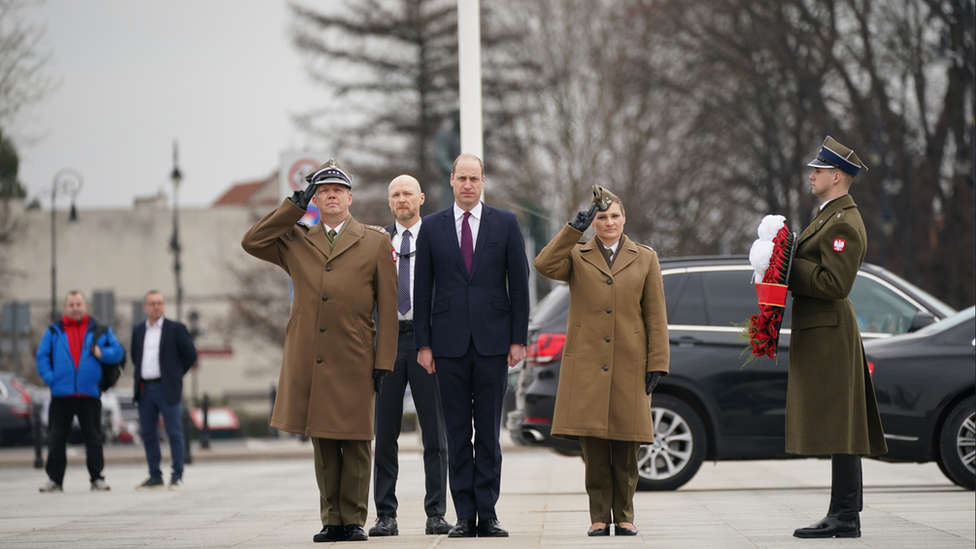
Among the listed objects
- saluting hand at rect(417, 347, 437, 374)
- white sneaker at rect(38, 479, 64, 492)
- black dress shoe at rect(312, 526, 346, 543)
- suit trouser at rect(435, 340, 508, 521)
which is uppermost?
saluting hand at rect(417, 347, 437, 374)

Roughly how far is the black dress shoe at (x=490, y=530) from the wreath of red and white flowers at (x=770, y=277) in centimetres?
180

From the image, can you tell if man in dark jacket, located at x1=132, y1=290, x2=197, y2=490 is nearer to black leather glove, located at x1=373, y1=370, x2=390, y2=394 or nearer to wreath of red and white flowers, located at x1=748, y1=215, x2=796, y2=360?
black leather glove, located at x1=373, y1=370, x2=390, y2=394

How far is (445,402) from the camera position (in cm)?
788

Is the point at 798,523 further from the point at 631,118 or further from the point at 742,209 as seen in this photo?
the point at 631,118

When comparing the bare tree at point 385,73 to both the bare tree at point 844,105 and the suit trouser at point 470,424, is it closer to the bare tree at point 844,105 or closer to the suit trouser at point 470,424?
the bare tree at point 844,105

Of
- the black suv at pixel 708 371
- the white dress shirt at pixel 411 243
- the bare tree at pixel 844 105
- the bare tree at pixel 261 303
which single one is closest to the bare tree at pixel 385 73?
the bare tree at pixel 844 105

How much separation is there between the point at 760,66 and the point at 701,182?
9.84 ft

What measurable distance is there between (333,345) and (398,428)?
3.68 feet

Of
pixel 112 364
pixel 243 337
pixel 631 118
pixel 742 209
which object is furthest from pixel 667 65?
pixel 243 337

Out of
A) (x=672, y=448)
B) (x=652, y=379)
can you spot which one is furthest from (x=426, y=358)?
(x=672, y=448)

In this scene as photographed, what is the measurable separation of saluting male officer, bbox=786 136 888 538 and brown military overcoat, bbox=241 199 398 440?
2344mm

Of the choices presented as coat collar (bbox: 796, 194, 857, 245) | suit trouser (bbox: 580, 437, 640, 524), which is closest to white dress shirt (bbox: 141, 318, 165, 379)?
suit trouser (bbox: 580, 437, 640, 524)

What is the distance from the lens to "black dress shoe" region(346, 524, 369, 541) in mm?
7656

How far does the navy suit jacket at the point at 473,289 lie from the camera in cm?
776
